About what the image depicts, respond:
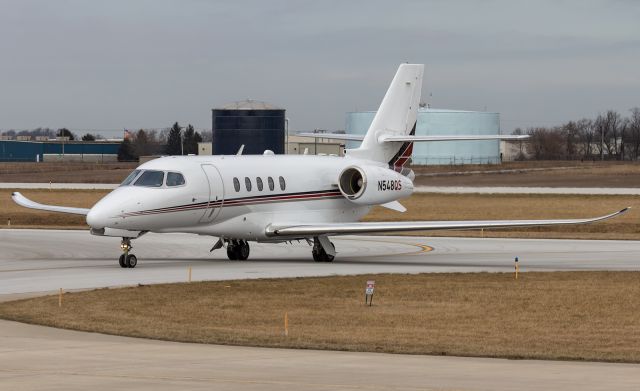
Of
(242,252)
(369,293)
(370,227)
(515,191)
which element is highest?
(515,191)

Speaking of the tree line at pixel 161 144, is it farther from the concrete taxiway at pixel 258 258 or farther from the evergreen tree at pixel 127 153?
the concrete taxiway at pixel 258 258

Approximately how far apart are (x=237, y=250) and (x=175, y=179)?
4.84 m

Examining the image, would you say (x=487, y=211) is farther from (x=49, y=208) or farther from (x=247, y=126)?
(x=247, y=126)

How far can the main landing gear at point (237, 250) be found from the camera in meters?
38.8

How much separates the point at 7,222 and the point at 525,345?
1669 inches

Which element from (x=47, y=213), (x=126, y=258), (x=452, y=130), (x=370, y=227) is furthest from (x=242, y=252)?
(x=452, y=130)

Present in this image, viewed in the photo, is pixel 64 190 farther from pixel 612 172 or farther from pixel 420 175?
pixel 612 172

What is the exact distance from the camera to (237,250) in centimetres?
3894

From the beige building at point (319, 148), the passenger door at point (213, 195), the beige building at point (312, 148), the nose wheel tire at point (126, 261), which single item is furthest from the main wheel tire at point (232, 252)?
the beige building at point (319, 148)

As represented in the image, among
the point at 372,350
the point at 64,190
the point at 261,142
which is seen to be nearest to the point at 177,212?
the point at 372,350

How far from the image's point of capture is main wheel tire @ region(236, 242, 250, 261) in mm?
38938

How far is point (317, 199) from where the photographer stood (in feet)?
130

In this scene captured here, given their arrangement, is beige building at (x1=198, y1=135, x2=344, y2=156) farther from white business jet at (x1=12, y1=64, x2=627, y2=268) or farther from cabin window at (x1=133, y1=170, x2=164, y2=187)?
cabin window at (x1=133, y1=170, x2=164, y2=187)

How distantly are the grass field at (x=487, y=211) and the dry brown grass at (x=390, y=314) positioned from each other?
→ 22.2 m
